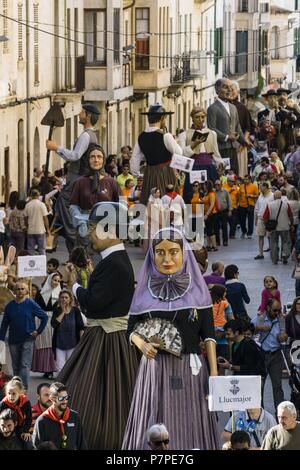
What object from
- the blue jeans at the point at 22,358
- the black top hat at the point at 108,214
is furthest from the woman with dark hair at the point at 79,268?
the black top hat at the point at 108,214

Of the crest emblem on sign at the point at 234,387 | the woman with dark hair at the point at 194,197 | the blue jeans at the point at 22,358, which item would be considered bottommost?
the blue jeans at the point at 22,358

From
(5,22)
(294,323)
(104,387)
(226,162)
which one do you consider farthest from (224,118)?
(5,22)

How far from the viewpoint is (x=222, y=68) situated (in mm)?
89750

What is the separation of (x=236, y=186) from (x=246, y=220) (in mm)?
1480

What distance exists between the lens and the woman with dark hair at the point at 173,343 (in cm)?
1440

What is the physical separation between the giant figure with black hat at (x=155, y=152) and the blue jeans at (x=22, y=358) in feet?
12.8

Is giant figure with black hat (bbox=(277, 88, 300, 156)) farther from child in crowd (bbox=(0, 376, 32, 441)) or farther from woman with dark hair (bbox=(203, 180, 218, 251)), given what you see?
child in crowd (bbox=(0, 376, 32, 441))

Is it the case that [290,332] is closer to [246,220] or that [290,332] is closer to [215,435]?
[215,435]

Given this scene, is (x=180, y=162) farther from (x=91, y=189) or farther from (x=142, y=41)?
(x=142, y=41)

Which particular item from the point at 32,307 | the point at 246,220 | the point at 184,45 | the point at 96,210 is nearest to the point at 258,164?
the point at 246,220

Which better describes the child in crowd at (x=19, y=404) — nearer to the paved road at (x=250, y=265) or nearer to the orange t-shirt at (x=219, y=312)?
the orange t-shirt at (x=219, y=312)

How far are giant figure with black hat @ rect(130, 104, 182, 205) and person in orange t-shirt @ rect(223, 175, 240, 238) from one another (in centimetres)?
813

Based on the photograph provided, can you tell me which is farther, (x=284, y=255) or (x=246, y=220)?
(x=246, y=220)

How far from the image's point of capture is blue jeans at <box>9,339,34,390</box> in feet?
72.7
